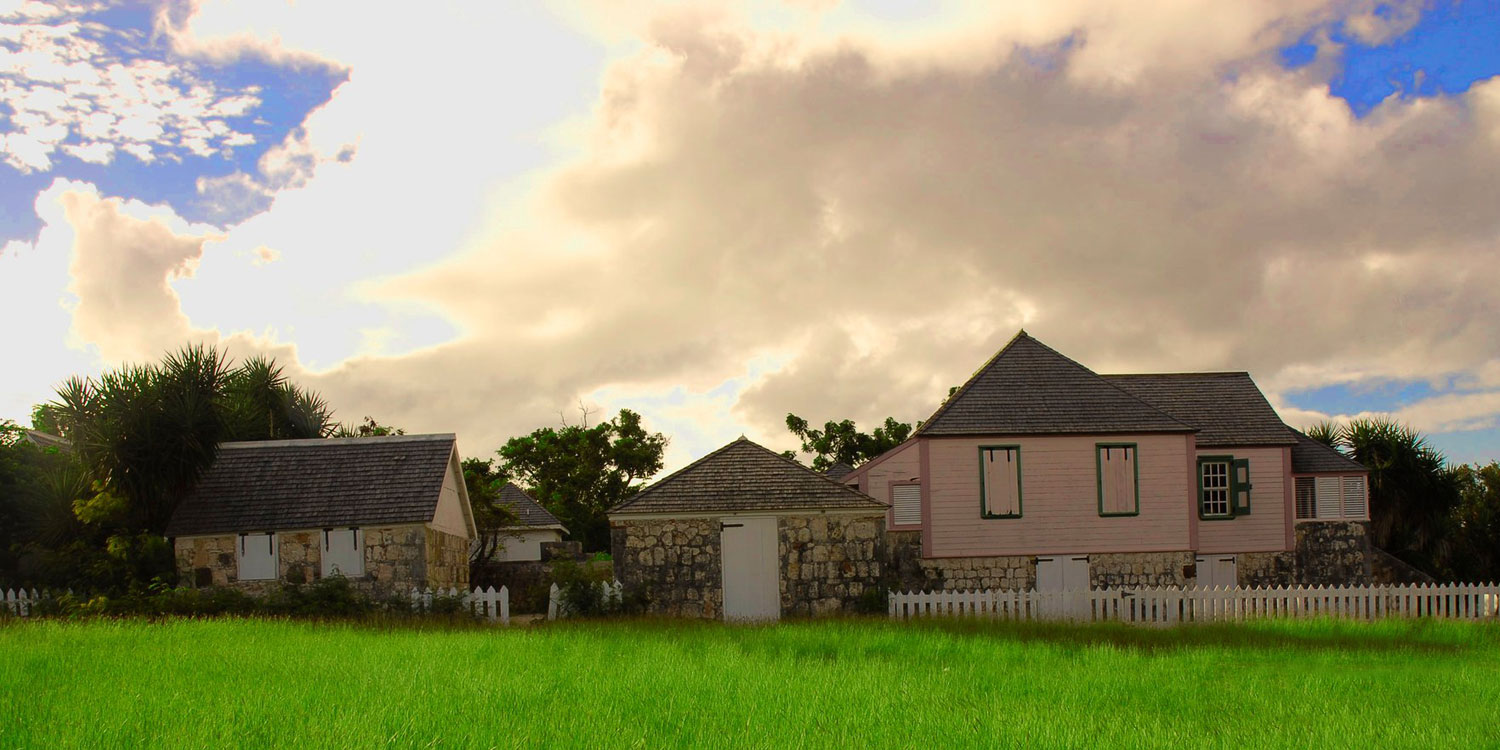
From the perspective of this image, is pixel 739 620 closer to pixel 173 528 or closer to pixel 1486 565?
pixel 173 528

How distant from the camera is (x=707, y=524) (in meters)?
25.6

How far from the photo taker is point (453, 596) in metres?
23.7

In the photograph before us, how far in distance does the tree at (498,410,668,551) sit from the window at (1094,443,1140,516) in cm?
2895

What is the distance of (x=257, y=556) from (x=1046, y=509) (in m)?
16.8

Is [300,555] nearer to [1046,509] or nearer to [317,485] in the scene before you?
[317,485]

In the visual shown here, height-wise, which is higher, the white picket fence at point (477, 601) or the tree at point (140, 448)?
the tree at point (140, 448)

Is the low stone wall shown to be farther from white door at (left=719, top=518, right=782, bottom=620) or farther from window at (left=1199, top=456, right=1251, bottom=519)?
white door at (left=719, top=518, right=782, bottom=620)

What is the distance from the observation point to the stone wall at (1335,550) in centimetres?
3181

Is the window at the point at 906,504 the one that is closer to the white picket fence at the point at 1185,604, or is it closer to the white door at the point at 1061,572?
the white door at the point at 1061,572

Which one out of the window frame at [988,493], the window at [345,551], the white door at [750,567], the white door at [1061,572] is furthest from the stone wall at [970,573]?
the window at [345,551]

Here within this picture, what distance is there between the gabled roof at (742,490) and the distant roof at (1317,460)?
44.2 ft

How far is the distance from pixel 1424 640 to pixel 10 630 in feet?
70.2

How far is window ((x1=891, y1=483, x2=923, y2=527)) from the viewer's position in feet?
91.6

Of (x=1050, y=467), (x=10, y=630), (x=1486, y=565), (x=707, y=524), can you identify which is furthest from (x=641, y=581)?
(x=1486, y=565)
